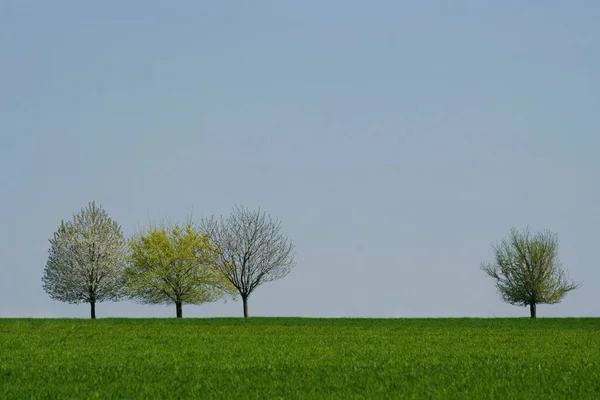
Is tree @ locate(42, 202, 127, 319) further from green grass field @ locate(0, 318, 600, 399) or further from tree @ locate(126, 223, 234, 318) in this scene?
green grass field @ locate(0, 318, 600, 399)

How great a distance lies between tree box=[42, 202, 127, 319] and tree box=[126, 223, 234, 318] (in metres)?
1.50

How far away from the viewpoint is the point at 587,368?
17.6 metres

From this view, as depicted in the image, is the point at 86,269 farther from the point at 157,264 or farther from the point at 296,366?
the point at 296,366

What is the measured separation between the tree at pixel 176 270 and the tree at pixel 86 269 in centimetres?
150

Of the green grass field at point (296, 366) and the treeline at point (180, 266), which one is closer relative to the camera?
the green grass field at point (296, 366)

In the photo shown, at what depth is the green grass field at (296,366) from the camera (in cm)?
1403

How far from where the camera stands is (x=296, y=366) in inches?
704

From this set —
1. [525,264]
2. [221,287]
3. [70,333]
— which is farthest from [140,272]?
[525,264]

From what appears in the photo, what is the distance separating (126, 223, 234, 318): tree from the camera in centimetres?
5322

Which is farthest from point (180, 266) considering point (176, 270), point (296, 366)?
point (296, 366)

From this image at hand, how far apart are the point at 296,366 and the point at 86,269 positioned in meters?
40.0

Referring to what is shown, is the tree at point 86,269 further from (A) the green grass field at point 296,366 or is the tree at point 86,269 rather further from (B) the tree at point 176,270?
(A) the green grass field at point 296,366

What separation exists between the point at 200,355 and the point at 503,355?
29.8 ft

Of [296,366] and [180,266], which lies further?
[180,266]
